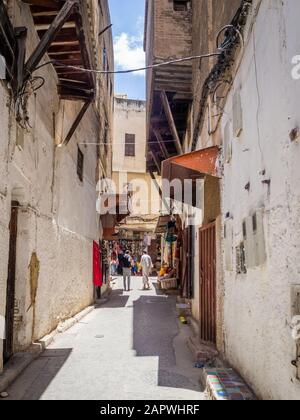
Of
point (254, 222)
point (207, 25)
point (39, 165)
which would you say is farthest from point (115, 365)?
point (207, 25)

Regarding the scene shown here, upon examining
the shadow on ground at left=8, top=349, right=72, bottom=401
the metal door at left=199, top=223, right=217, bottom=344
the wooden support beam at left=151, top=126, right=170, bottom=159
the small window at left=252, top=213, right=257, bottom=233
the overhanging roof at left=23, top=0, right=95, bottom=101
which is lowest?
the shadow on ground at left=8, top=349, right=72, bottom=401

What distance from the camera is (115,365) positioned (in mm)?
5789

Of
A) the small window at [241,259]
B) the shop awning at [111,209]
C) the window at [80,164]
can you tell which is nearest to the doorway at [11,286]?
the small window at [241,259]

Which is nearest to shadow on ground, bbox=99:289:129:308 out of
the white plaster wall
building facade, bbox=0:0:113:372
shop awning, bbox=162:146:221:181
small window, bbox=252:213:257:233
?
building facade, bbox=0:0:113:372

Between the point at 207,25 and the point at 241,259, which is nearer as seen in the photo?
the point at 241,259

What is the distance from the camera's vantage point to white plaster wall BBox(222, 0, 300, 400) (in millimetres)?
→ 3004

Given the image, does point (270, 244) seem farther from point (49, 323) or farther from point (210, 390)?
point (49, 323)

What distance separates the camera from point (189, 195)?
9.18 meters

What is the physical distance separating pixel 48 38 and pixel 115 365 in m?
4.83

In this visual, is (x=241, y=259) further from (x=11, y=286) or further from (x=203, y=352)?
(x=11, y=286)

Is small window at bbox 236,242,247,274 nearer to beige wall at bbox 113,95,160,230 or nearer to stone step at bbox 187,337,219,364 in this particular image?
stone step at bbox 187,337,219,364

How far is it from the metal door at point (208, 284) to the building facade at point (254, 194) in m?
0.02

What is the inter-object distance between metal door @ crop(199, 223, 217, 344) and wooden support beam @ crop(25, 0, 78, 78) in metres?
3.80

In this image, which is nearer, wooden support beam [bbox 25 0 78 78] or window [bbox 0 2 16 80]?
window [bbox 0 2 16 80]
